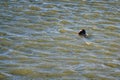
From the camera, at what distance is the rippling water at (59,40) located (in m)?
6.98

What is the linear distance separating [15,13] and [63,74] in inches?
179

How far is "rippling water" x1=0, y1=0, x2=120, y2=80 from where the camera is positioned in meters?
6.98

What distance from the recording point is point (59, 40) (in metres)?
8.71

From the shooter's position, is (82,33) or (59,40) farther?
(82,33)

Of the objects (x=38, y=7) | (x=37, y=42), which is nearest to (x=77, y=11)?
(x=38, y=7)

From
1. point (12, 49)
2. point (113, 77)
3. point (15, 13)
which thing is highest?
point (15, 13)

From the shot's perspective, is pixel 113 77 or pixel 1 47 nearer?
pixel 113 77

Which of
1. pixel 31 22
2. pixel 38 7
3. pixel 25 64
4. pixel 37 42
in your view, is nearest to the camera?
pixel 25 64

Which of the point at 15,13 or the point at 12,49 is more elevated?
the point at 15,13

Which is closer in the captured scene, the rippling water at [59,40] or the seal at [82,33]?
the rippling water at [59,40]

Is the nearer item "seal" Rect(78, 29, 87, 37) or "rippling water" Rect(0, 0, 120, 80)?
"rippling water" Rect(0, 0, 120, 80)

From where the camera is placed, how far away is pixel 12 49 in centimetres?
791

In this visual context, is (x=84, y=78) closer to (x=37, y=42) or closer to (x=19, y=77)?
(x=19, y=77)

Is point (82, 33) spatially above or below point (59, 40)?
above
